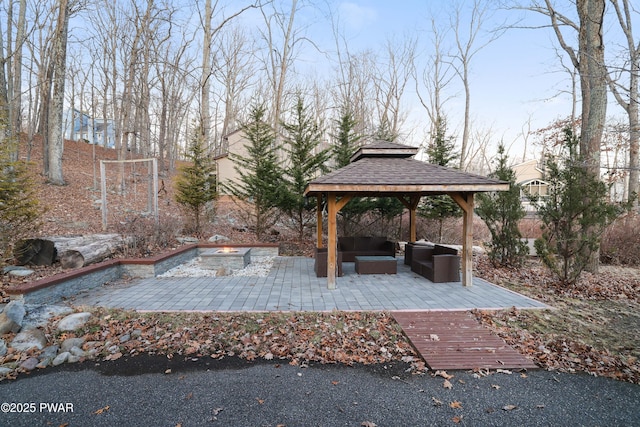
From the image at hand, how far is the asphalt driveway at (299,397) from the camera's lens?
262cm

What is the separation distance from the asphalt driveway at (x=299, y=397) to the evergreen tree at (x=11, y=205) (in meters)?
3.68

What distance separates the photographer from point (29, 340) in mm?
3750

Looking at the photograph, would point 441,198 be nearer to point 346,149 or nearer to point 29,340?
point 346,149

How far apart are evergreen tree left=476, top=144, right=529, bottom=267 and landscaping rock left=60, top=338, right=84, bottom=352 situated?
841 centimetres

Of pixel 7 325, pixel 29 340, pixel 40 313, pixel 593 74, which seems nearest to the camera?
pixel 29 340

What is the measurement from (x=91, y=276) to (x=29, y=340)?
7.76 feet

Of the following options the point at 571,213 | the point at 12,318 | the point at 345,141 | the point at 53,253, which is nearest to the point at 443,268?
the point at 571,213

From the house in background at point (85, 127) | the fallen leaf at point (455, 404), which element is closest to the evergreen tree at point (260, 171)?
the fallen leaf at point (455, 404)

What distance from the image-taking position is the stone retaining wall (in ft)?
15.3

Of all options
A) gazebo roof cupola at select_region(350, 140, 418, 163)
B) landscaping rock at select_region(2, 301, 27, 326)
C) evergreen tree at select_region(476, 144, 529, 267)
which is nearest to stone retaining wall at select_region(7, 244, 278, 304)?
landscaping rock at select_region(2, 301, 27, 326)

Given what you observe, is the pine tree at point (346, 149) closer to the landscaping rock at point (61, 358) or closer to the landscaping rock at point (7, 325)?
the landscaping rock at point (61, 358)

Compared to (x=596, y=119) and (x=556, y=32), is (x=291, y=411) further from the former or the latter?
(x=556, y=32)

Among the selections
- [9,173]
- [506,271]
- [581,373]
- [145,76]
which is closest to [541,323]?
[581,373]

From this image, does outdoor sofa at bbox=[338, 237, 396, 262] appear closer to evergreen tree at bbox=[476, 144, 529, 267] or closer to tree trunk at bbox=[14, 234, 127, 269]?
evergreen tree at bbox=[476, 144, 529, 267]
